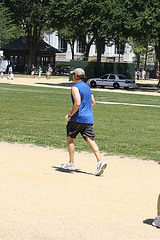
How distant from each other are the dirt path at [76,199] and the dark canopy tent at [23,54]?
231ft

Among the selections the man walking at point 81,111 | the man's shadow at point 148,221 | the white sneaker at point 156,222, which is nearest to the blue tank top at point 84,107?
the man walking at point 81,111

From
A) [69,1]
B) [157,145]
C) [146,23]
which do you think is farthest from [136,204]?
[69,1]

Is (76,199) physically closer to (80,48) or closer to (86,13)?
(86,13)

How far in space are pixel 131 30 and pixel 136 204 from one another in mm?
39157

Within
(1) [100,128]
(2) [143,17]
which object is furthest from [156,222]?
(2) [143,17]

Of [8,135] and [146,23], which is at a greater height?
[146,23]

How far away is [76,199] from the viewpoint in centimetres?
671

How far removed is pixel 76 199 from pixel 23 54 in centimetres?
7502

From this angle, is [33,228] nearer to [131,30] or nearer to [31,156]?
[31,156]

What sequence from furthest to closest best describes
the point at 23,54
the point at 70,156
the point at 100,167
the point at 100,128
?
the point at 23,54 < the point at 100,128 < the point at 70,156 < the point at 100,167

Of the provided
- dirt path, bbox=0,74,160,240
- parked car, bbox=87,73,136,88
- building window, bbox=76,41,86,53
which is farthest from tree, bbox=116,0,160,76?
building window, bbox=76,41,86,53

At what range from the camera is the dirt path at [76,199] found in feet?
17.4

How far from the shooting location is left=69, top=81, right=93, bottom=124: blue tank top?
26.8 feet

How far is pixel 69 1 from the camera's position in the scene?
155 feet
